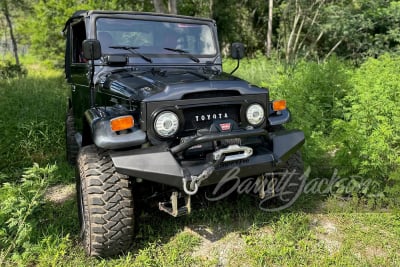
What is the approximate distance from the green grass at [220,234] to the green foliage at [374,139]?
0.35 m

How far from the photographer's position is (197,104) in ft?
8.87

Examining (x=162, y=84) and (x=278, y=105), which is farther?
(x=278, y=105)

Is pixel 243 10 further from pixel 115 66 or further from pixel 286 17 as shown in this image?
pixel 115 66

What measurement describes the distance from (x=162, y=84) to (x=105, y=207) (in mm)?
1027

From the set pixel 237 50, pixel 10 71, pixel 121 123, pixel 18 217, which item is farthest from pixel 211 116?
pixel 10 71

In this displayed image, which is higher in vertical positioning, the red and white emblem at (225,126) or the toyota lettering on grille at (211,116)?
the toyota lettering on grille at (211,116)

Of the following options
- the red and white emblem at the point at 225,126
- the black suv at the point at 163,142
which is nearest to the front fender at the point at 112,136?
the black suv at the point at 163,142

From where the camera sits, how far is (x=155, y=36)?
376cm

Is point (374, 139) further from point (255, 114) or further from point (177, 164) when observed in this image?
point (177, 164)

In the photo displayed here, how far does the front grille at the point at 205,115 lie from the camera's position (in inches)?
109

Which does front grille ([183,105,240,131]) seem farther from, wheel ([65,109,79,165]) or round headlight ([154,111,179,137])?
wheel ([65,109,79,165])

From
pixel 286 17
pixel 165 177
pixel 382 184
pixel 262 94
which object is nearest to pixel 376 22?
pixel 286 17

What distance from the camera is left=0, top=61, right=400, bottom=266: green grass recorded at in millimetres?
2762

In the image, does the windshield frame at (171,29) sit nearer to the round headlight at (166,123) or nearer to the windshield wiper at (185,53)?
the windshield wiper at (185,53)
